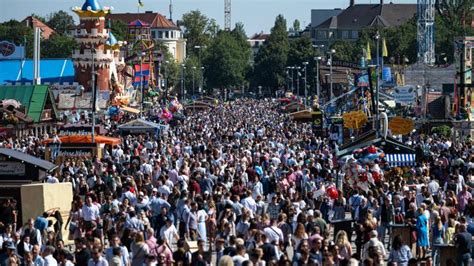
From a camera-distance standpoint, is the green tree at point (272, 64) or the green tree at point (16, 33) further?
the green tree at point (272, 64)

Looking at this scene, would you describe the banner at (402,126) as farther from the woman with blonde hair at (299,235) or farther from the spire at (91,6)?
the spire at (91,6)

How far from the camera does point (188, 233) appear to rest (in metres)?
25.4


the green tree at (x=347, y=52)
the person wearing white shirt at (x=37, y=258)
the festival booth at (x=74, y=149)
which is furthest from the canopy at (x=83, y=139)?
the green tree at (x=347, y=52)

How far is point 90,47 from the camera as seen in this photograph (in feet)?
323

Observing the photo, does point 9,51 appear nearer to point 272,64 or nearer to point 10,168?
point 272,64

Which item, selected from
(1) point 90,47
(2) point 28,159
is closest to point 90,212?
(2) point 28,159

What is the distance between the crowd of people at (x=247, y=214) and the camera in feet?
65.9

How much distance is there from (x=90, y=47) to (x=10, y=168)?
70693 mm

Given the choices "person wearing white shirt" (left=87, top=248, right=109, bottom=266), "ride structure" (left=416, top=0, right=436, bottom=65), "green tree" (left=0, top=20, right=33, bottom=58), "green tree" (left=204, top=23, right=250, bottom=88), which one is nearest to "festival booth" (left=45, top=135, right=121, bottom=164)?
"person wearing white shirt" (left=87, top=248, right=109, bottom=266)

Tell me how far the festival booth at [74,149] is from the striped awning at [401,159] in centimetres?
1058

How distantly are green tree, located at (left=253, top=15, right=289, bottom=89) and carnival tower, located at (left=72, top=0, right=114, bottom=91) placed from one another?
7346 cm

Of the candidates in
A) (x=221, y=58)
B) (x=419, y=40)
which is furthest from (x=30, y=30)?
(x=419, y=40)

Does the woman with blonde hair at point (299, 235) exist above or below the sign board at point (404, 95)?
above

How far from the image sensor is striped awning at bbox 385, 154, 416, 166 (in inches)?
1428
